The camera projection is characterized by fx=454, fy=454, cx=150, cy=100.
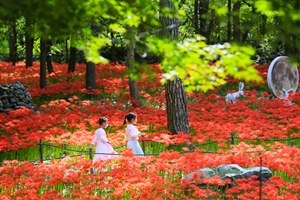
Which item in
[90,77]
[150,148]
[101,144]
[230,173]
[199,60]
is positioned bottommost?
[230,173]

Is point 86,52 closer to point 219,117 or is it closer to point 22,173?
point 22,173

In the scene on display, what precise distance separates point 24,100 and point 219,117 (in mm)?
8163

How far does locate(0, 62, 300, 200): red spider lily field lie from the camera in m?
7.76

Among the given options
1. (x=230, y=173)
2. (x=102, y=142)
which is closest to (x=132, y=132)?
(x=102, y=142)

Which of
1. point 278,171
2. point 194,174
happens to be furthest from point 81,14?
point 278,171

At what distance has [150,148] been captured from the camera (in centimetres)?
1195

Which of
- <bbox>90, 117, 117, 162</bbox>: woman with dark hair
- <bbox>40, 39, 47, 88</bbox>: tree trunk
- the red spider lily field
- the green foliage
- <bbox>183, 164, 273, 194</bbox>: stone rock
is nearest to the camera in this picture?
the green foliage

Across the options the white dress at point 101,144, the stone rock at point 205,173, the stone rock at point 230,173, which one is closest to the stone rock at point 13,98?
the white dress at point 101,144

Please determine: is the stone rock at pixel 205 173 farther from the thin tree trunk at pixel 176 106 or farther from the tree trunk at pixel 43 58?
the tree trunk at pixel 43 58

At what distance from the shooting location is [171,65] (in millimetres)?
3561

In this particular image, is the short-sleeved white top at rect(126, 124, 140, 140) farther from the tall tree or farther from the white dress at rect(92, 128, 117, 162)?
the tall tree

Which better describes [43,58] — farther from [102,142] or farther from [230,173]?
[230,173]

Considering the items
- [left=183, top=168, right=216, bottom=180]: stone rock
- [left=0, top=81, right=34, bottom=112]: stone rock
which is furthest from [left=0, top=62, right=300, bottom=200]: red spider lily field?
[left=0, top=81, right=34, bottom=112]: stone rock

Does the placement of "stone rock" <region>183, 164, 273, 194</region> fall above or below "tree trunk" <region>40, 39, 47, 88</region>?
below
